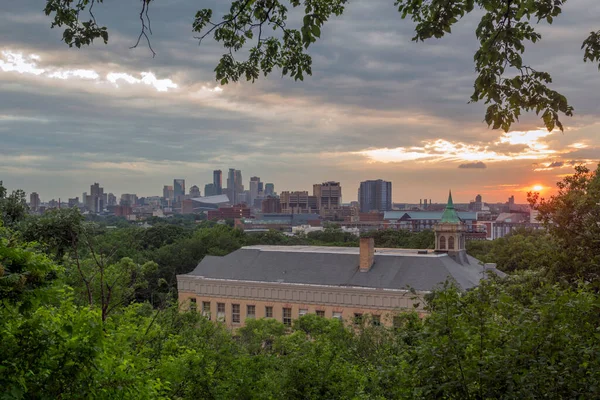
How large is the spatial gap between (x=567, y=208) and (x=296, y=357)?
13955mm

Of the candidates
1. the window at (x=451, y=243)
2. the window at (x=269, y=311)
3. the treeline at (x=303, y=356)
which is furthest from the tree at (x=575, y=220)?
the window at (x=269, y=311)

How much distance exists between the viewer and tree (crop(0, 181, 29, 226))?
24575 millimetres

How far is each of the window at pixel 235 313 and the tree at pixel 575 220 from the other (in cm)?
3068

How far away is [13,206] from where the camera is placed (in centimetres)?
2488

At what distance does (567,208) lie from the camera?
932 inches

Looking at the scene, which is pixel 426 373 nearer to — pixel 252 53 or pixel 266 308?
pixel 252 53

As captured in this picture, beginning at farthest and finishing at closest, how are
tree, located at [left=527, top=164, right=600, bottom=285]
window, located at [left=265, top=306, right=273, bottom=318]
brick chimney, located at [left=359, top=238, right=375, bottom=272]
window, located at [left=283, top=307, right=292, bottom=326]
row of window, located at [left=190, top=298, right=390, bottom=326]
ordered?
window, located at [left=265, top=306, right=273, bottom=318] → window, located at [left=283, top=307, right=292, bottom=326] → row of window, located at [left=190, top=298, right=390, bottom=326] → brick chimney, located at [left=359, top=238, right=375, bottom=272] → tree, located at [left=527, top=164, right=600, bottom=285]

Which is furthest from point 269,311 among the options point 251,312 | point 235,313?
point 235,313

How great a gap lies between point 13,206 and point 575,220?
2401cm

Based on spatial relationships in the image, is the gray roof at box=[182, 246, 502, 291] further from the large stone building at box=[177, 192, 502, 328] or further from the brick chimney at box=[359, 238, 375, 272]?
the brick chimney at box=[359, 238, 375, 272]

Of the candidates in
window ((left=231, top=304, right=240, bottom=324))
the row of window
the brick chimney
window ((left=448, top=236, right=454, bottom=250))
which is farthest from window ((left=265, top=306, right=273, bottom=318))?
window ((left=448, top=236, right=454, bottom=250))

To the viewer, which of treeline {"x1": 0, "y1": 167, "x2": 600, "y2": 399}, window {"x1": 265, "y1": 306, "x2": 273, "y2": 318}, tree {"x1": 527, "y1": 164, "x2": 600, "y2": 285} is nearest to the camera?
treeline {"x1": 0, "y1": 167, "x2": 600, "y2": 399}

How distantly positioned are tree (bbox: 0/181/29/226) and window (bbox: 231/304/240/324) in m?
26.4

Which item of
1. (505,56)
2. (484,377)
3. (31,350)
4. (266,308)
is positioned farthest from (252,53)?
(266,308)
